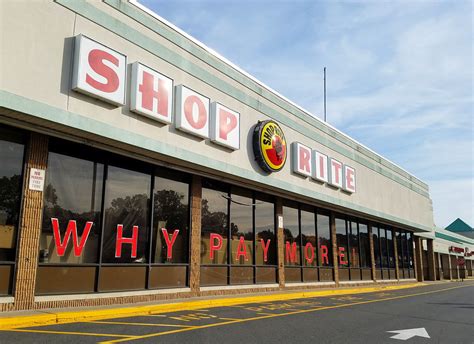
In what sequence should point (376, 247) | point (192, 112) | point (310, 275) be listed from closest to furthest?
point (192, 112) → point (310, 275) → point (376, 247)

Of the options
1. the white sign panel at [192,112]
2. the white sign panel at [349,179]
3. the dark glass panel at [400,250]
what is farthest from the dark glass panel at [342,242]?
the white sign panel at [192,112]

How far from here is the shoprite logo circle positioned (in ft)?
57.2

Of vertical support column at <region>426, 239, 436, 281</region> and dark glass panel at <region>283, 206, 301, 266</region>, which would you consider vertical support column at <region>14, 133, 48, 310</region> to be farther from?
vertical support column at <region>426, 239, 436, 281</region>

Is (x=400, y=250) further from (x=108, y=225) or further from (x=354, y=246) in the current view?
(x=108, y=225)

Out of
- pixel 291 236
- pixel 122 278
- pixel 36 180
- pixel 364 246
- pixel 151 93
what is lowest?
pixel 122 278

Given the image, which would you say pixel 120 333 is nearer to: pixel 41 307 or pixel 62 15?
pixel 41 307

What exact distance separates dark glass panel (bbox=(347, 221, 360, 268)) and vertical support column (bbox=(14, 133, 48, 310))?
19.8 m

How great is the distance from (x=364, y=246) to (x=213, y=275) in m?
15.4

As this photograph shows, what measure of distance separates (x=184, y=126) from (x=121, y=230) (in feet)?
12.4

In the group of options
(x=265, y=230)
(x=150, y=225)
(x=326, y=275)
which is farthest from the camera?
(x=326, y=275)

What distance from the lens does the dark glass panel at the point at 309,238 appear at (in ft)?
72.1

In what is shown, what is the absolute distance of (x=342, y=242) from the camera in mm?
25672

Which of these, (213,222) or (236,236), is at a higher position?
(213,222)

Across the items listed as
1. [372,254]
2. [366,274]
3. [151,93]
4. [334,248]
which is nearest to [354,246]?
[366,274]
